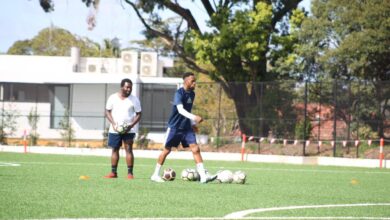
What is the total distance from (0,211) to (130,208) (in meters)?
1.44

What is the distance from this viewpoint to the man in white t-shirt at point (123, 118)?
15359 millimetres

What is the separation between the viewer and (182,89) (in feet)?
48.5

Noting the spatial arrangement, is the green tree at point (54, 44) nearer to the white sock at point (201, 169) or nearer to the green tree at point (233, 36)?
the green tree at point (233, 36)

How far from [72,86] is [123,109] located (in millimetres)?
36488

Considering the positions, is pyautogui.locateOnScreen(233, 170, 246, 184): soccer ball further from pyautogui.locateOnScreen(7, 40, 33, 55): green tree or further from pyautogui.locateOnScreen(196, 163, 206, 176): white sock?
pyautogui.locateOnScreen(7, 40, 33, 55): green tree

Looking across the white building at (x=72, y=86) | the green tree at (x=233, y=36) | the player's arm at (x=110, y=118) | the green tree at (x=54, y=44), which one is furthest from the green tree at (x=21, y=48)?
the player's arm at (x=110, y=118)

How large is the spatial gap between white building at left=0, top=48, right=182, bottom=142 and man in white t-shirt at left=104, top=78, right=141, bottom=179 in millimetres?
28083

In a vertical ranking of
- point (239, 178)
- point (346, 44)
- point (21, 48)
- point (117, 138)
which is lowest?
point (239, 178)

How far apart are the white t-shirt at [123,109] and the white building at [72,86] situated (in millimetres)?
28082

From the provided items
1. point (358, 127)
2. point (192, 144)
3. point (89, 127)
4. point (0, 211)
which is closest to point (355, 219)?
point (0, 211)

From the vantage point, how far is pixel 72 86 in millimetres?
51375

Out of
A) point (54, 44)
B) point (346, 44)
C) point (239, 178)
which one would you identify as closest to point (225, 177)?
point (239, 178)

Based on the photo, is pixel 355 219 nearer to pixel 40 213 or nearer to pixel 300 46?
pixel 40 213

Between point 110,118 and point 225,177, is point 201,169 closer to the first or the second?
point 225,177
